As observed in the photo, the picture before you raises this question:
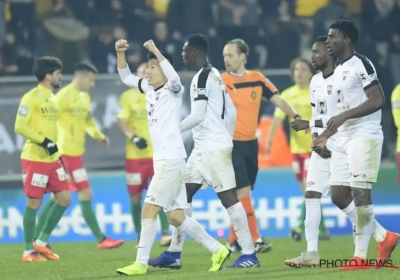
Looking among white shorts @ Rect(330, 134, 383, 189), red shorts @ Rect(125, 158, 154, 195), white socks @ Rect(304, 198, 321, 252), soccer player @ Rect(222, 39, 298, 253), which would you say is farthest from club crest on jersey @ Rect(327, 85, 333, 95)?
red shorts @ Rect(125, 158, 154, 195)

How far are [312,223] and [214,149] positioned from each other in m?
1.17

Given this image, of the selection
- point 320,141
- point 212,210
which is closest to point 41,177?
point 212,210

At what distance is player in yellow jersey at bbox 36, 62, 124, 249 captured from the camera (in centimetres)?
1306

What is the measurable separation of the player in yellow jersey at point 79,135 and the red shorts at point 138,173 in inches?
19.2

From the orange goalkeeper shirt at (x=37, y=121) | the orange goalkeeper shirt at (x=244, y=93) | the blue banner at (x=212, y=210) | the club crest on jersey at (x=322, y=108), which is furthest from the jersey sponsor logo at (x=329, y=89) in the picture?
the blue banner at (x=212, y=210)

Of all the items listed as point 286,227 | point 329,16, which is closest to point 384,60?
point 329,16

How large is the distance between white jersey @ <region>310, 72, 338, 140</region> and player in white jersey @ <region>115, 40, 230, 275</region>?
4.47 feet

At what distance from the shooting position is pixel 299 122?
9500mm

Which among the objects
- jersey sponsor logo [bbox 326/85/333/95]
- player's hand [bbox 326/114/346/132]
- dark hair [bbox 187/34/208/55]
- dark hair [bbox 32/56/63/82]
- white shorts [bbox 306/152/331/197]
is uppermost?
dark hair [bbox 187/34/208/55]

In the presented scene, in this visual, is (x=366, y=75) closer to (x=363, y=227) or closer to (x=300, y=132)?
(x=363, y=227)

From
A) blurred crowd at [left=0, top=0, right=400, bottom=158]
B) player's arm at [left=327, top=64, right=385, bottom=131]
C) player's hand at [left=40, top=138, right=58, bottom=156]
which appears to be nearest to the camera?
player's arm at [left=327, top=64, right=385, bottom=131]

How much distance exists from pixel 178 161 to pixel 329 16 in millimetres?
8328

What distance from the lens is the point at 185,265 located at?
10.1 m

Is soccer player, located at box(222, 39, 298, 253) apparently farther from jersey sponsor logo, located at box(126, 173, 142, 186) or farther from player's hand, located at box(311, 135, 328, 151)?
player's hand, located at box(311, 135, 328, 151)
